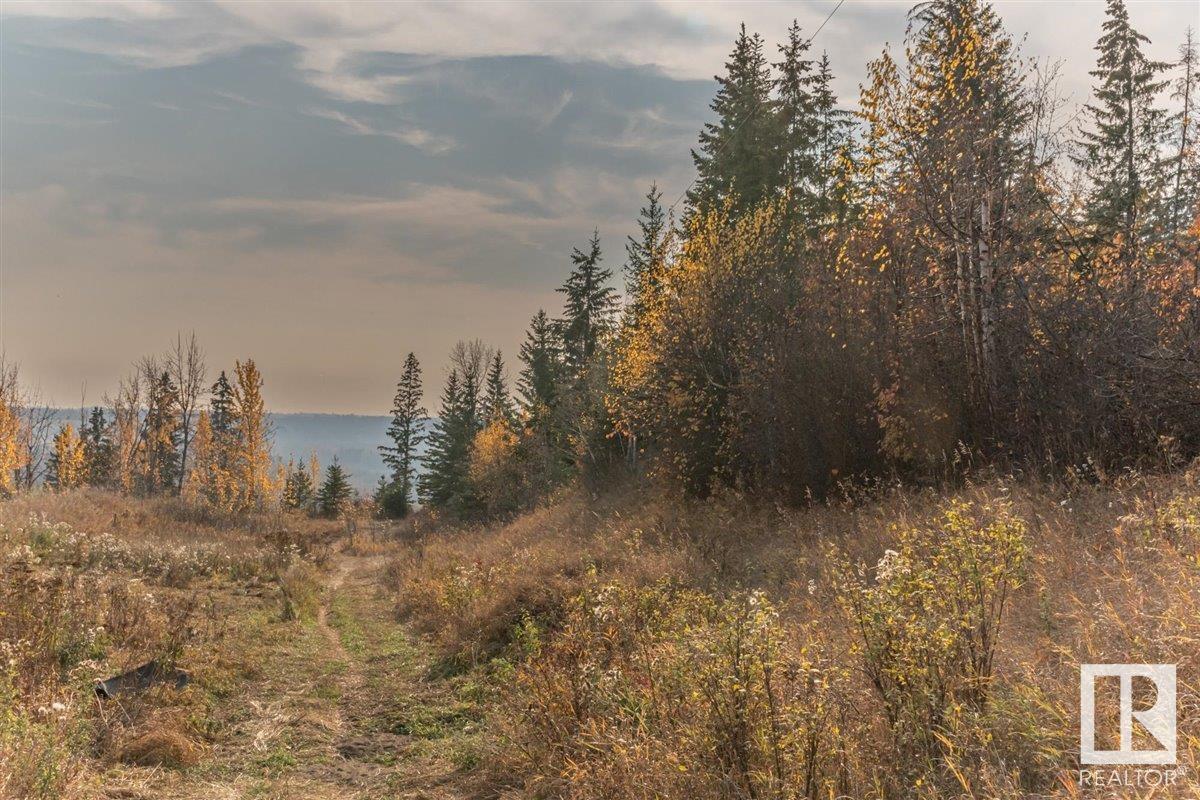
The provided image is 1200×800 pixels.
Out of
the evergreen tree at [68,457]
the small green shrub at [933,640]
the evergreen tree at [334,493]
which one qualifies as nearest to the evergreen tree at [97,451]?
the evergreen tree at [68,457]

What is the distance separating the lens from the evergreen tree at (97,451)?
211 ft

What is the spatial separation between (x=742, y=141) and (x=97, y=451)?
74754mm

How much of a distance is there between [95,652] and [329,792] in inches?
153

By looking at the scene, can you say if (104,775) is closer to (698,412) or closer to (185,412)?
(698,412)

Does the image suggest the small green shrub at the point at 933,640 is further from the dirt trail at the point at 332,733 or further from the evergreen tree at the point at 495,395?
the evergreen tree at the point at 495,395

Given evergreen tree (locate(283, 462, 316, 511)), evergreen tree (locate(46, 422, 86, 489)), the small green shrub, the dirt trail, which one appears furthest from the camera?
evergreen tree (locate(283, 462, 316, 511))

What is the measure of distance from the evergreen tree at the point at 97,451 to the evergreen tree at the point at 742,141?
197 ft

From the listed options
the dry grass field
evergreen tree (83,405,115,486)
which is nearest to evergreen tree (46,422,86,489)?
evergreen tree (83,405,115,486)

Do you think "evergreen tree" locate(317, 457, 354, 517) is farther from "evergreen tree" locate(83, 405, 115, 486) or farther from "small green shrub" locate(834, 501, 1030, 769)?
"small green shrub" locate(834, 501, 1030, 769)

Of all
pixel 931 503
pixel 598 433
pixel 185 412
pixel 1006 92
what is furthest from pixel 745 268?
pixel 185 412

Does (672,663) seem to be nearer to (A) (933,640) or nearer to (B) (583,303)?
(A) (933,640)

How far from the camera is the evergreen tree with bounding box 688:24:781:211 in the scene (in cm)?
3180

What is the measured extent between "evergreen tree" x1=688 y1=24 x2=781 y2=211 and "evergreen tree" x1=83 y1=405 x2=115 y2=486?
6012 centimetres

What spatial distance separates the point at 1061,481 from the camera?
8.84 meters
